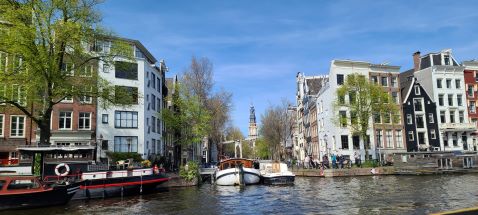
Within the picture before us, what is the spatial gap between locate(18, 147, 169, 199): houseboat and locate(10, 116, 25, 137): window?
15.3 metres

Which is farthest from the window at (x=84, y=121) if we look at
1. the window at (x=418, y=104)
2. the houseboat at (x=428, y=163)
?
the window at (x=418, y=104)

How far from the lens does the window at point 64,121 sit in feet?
157

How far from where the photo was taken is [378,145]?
211ft

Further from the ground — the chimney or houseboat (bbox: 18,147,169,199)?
the chimney

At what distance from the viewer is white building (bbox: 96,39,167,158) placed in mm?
50156

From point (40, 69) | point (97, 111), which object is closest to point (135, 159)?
point (97, 111)

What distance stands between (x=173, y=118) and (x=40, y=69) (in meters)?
26.8

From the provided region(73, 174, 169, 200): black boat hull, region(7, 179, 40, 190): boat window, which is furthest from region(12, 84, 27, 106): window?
region(73, 174, 169, 200): black boat hull

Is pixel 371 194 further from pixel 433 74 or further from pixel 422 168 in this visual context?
pixel 433 74

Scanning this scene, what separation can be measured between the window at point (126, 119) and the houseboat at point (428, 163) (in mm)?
33362

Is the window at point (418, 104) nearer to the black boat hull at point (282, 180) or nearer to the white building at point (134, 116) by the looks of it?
the black boat hull at point (282, 180)

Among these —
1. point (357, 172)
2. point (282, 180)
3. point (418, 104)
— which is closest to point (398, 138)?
point (418, 104)

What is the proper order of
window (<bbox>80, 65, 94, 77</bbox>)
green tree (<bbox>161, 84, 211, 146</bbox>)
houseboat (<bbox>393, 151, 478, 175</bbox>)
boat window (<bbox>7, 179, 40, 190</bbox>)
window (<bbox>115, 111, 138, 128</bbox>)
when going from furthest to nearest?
green tree (<bbox>161, 84, 211, 146</bbox>), window (<bbox>115, 111, 138, 128</bbox>), houseboat (<bbox>393, 151, 478, 175</bbox>), window (<bbox>80, 65, 94, 77</bbox>), boat window (<bbox>7, 179, 40, 190</bbox>)

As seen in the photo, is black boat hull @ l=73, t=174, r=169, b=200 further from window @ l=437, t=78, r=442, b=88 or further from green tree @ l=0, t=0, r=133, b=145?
window @ l=437, t=78, r=442, b=88
